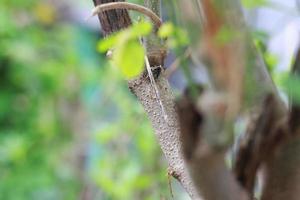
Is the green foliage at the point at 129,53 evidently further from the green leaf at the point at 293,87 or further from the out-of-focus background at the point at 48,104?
the out-of-focus background at the point at 48,104

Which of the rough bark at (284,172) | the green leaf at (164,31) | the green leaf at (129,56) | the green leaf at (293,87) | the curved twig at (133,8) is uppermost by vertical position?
the curved twig at (133,8)

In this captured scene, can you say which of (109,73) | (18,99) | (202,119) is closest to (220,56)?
(202,119)

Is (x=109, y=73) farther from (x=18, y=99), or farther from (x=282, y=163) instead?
(x=282, y=163)

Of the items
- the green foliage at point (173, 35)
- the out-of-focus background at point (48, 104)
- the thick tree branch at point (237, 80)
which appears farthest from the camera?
the out-of-focus background at point (48, 104)

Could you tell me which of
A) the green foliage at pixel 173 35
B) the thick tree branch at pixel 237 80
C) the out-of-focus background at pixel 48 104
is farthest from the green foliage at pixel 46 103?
the thick tree branch at pixel 237 80

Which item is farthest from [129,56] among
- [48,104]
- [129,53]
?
[48,104]

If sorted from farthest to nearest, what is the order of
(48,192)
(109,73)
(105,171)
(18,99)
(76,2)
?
(76,2) < (18,99) < (48,192) < (109,73) < (105,171)
